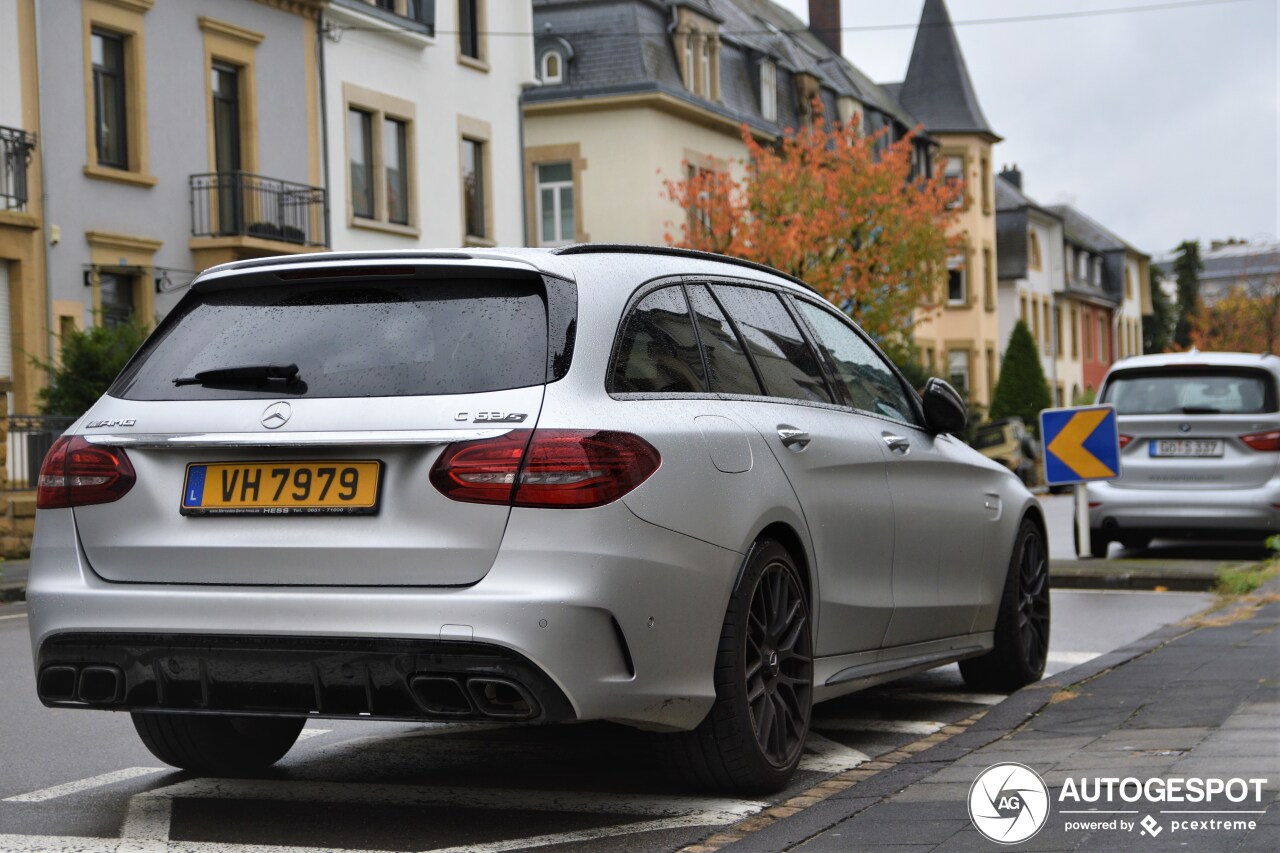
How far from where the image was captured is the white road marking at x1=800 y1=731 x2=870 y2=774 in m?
6.43

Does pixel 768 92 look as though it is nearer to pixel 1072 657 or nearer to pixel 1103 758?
pixel 1072 657

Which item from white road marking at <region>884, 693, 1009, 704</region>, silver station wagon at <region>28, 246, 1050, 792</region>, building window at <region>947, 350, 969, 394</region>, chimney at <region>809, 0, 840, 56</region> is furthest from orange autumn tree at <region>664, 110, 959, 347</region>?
silver station wagon at <region>28, 246, 1050, 792</region>

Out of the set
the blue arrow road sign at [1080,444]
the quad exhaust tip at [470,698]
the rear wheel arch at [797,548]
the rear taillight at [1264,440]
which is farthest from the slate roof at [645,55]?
the quad exhaust tip at [470,698]

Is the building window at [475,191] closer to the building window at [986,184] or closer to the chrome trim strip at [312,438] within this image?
the chrome trim strip at [312,438]

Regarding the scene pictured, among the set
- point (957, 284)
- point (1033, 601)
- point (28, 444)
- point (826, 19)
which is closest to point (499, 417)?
point (1033, 601)

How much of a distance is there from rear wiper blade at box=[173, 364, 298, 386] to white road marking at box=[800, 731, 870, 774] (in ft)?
7.46

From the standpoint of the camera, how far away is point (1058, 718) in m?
7.29

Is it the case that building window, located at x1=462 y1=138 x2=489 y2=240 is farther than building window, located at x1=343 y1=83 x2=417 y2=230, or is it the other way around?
building window, located at x1=462 y1=138 x2=489 y2=240

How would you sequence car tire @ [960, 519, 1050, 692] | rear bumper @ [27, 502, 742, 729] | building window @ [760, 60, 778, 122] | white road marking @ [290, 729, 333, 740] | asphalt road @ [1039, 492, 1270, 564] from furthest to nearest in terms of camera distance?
building window @ [760, 60, 778, 122], asphalt road @ [1039, 492, 1270, 564], car tire @ [960, 519, 1050, 692], white road marking @ [290, 729, 333, 740], rear bumper @ [27, 502, 742, 729]

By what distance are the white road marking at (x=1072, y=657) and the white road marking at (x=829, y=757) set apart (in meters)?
2.91

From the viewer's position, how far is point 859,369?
7328 millimetres

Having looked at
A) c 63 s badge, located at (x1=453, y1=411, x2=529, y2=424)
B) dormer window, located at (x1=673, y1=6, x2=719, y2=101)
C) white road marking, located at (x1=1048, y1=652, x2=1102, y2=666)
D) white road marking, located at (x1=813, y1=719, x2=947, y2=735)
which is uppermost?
dormer window, located at (x1=673, y1=6, x2=719, y2=101)

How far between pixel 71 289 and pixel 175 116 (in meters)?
3.31

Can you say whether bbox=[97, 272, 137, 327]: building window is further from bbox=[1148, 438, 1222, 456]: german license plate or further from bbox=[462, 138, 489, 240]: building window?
bbox=[1148, 438, 1222, 456]: german license plate
